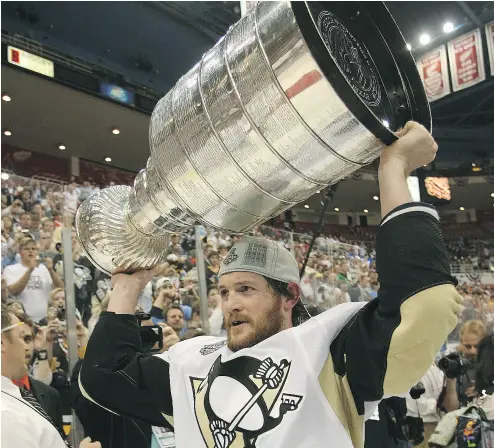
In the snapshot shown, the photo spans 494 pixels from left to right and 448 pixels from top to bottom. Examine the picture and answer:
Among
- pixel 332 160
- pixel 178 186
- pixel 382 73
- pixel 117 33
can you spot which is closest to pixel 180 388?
pixel 178 186

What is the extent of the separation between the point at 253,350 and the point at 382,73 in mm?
504

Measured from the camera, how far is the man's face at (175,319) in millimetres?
3282

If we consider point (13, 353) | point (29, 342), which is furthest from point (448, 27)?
point (13, 353)

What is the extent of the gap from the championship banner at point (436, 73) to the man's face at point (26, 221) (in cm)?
544

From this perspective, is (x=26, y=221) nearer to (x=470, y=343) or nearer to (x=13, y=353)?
(x=13, y=353)

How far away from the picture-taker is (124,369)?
1.20 meters

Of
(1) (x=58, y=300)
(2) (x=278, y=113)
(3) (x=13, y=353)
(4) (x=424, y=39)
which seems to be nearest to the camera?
(2) (x=278, y=113)

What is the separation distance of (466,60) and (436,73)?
402 mm

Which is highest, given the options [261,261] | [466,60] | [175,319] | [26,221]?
[466,60]

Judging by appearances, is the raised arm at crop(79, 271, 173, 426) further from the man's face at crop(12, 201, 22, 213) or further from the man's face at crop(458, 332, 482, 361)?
the man's face at crop(458, 332, 482, 361)

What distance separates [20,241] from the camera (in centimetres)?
298

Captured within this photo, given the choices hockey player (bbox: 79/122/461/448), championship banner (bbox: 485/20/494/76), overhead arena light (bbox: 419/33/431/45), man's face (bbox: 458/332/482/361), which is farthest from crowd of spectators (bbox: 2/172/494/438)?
overhead arena light (bbox: 419/33/431/45)

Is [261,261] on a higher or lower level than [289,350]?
higher

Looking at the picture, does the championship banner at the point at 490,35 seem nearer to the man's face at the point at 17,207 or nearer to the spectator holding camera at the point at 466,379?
the spectator holding camera at the point at 466,379
